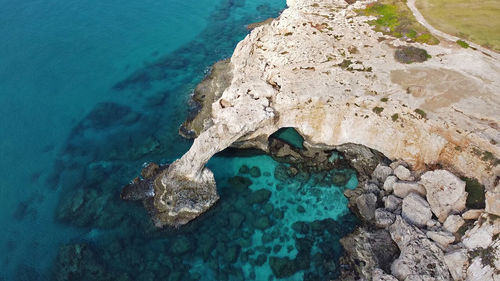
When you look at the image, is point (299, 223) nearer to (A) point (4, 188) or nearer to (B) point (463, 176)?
(B) point (463, 176)

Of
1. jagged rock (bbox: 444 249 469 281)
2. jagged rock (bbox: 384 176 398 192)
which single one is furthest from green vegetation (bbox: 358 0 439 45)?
jagged rock (bbox: 444 249 469 281)

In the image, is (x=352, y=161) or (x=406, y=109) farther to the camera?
(x=352, y=161)

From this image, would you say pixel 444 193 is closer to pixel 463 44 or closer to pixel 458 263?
pixel 458 263

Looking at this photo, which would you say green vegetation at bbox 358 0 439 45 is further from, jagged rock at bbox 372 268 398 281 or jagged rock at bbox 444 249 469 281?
jagged rock at bbox 372 268 398 281

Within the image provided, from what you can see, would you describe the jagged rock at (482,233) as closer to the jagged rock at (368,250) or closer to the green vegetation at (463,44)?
the jagged rock at (368,250)

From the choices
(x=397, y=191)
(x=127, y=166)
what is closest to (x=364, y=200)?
(x=397, y=191)

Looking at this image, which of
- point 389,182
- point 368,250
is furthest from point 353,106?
point 368,250
